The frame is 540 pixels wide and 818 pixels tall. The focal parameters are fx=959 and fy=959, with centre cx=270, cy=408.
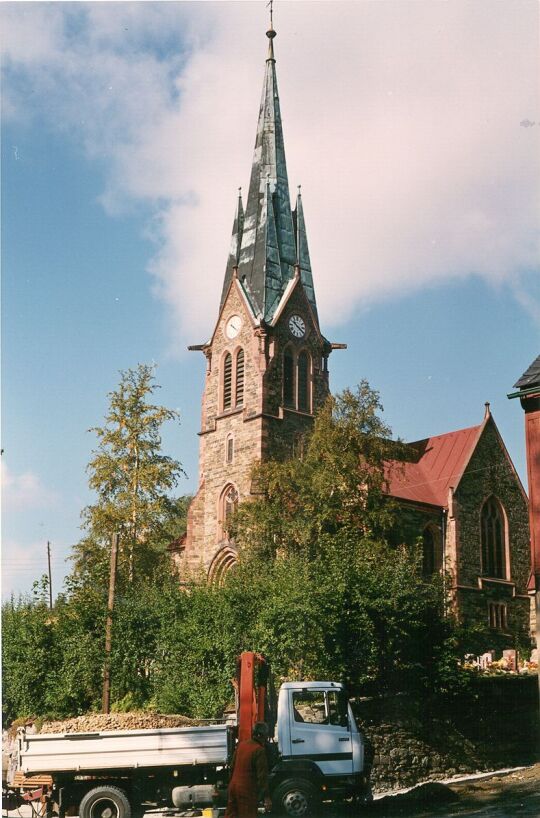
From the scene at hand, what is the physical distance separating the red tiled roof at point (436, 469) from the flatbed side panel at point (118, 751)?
27140 mm

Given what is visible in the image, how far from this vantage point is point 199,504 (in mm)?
44125

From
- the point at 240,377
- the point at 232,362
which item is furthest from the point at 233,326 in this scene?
the point at 240,377

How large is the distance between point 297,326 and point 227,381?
4.29m

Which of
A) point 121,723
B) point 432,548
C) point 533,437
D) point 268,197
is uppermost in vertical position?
point 268,197

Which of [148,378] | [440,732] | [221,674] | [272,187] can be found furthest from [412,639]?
[272,187]

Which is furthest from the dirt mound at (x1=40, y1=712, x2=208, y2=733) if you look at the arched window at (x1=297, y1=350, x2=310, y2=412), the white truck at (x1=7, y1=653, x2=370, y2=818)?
the arched window at (x1=297, y1=350, x2=310, y2=412)

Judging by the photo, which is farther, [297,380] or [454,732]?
[297,380]

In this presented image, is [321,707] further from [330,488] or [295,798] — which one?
[330,488]

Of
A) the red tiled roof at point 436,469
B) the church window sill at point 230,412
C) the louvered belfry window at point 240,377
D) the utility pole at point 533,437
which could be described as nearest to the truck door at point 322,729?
the utility pole at point 533,437

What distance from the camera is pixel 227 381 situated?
45.4 metres

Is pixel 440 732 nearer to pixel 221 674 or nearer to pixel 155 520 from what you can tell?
pixel 221 674

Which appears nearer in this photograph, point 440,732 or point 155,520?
point 440,732

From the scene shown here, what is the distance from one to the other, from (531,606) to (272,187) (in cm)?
2417

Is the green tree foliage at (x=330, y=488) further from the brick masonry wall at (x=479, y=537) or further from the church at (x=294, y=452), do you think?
the brick masonry wall at (x=479, y=537)
